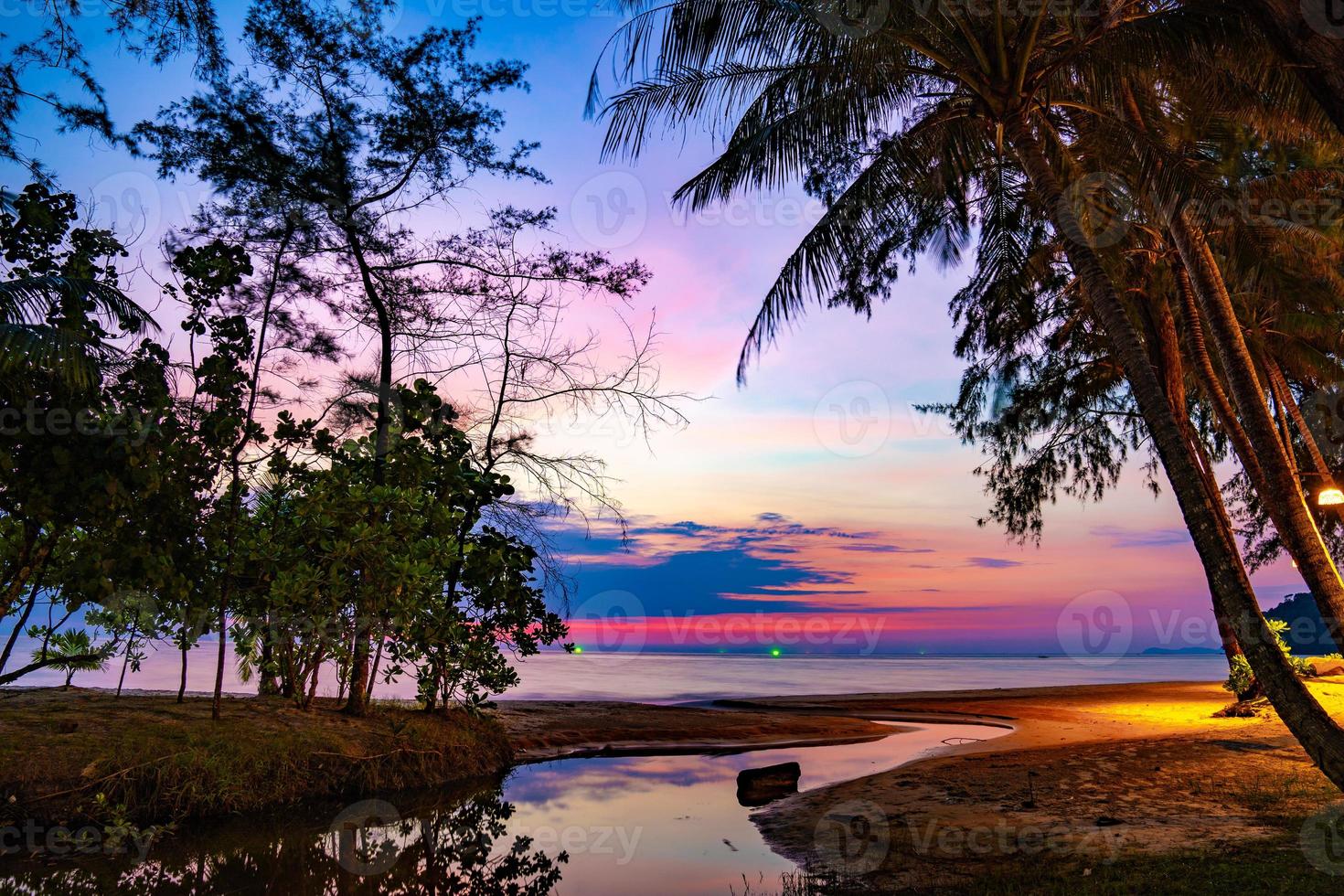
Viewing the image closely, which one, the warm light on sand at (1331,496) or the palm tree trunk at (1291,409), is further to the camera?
the palm tree trunk at (1291,409)

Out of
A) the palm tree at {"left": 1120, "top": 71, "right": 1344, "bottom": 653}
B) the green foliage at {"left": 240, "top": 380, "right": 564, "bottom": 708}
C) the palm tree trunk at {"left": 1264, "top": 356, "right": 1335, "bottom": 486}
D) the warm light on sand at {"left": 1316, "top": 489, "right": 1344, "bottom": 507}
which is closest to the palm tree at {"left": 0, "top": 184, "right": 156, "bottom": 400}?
the green foliage at {"left": 240, "top": 380, "right": 564, "bottom": 708}

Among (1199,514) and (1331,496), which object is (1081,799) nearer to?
(1199,514)

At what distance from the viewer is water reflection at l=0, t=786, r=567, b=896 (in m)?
6.52

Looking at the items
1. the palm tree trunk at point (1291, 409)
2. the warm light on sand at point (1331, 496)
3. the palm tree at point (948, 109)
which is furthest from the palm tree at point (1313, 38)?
the palm tree trunk at point (1291, 409)

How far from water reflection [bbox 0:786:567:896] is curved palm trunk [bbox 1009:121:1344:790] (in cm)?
645

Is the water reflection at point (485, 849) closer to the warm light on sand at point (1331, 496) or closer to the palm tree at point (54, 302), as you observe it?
the palm tree at point (54, 302)

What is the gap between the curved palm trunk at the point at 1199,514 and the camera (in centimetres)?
636

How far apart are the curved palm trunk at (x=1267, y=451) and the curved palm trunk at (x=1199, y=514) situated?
3.48ft

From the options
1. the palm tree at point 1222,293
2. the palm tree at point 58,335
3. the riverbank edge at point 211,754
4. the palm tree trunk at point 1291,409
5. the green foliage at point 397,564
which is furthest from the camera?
the palm tree trunk at point 1291,409

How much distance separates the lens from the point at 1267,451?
8.37 m

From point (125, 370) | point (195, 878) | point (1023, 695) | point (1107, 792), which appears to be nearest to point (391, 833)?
point (195, 878)

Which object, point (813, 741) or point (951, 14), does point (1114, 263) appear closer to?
point (951, 14)

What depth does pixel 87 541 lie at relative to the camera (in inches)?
265

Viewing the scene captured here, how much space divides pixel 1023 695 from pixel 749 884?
71.2 feet
